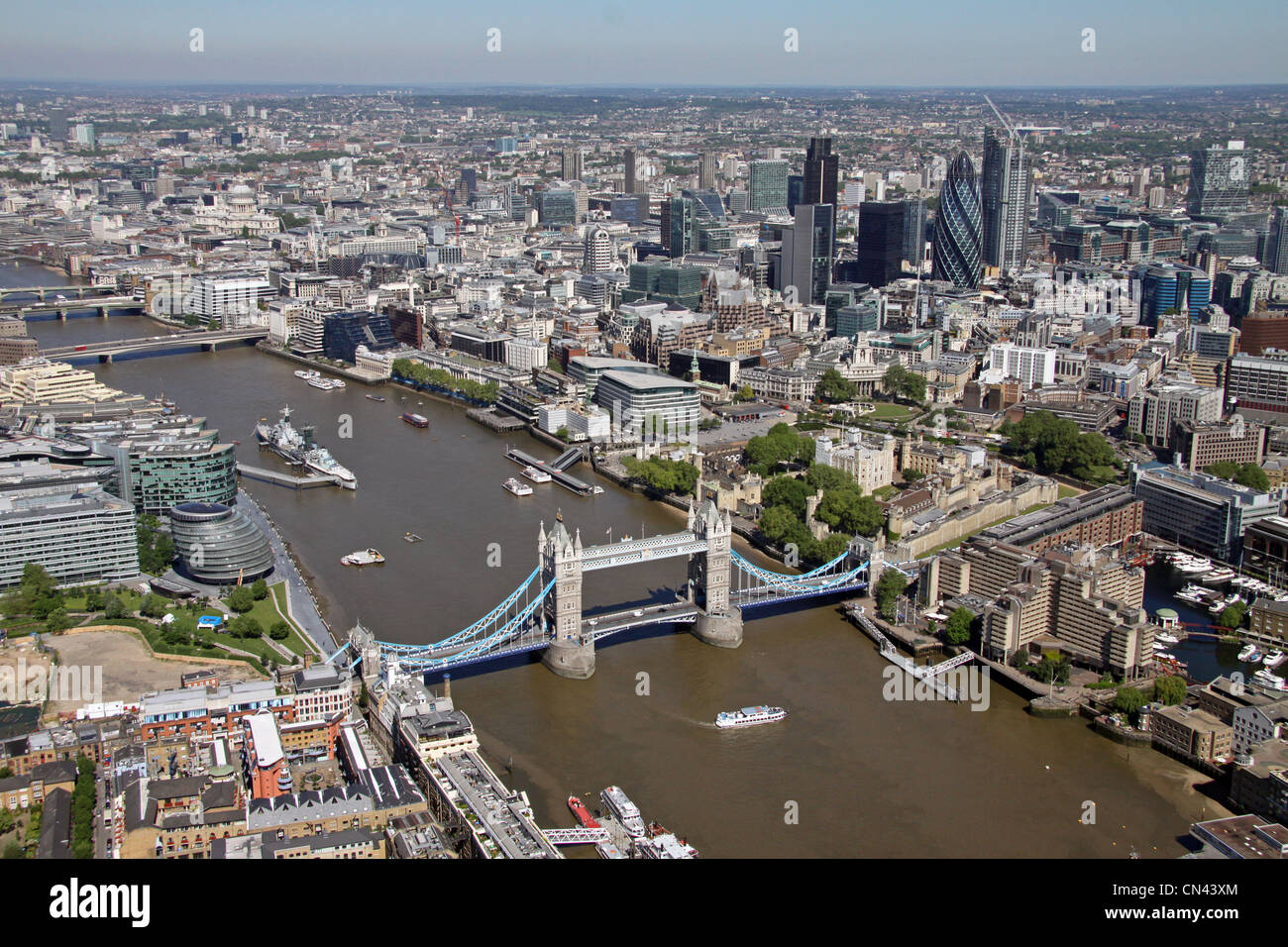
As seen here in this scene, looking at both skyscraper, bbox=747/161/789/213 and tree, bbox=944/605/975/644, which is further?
skyscraper, bbox=747/161/789/213

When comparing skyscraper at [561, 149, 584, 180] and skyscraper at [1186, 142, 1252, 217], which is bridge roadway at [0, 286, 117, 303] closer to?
skyscraper at [561, 149, 584, 180]

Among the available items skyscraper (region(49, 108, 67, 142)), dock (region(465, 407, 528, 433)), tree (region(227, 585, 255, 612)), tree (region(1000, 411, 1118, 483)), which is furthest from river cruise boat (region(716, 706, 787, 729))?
skyscraper (region(49, 108, 67, 142))

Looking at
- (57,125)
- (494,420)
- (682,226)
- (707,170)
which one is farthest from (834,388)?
(57,125)

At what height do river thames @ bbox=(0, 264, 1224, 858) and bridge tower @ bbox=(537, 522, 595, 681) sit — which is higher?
bridge tower @ bbox=(537, 522, 595, 681)

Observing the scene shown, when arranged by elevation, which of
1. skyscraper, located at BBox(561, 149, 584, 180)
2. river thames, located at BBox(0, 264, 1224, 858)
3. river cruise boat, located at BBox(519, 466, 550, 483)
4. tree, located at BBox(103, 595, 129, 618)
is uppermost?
skyscraper, located at BBox(561, 149, 584, 180)

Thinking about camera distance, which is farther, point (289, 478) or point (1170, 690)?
point (289, 478)

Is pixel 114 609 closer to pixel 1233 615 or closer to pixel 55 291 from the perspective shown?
pixel 1233 615

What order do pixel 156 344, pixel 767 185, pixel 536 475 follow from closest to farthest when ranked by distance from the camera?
pixel 536 475, pixel 156 344, pixel 767 185

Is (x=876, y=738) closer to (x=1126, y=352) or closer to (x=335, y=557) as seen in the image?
(x=335, y=557)
